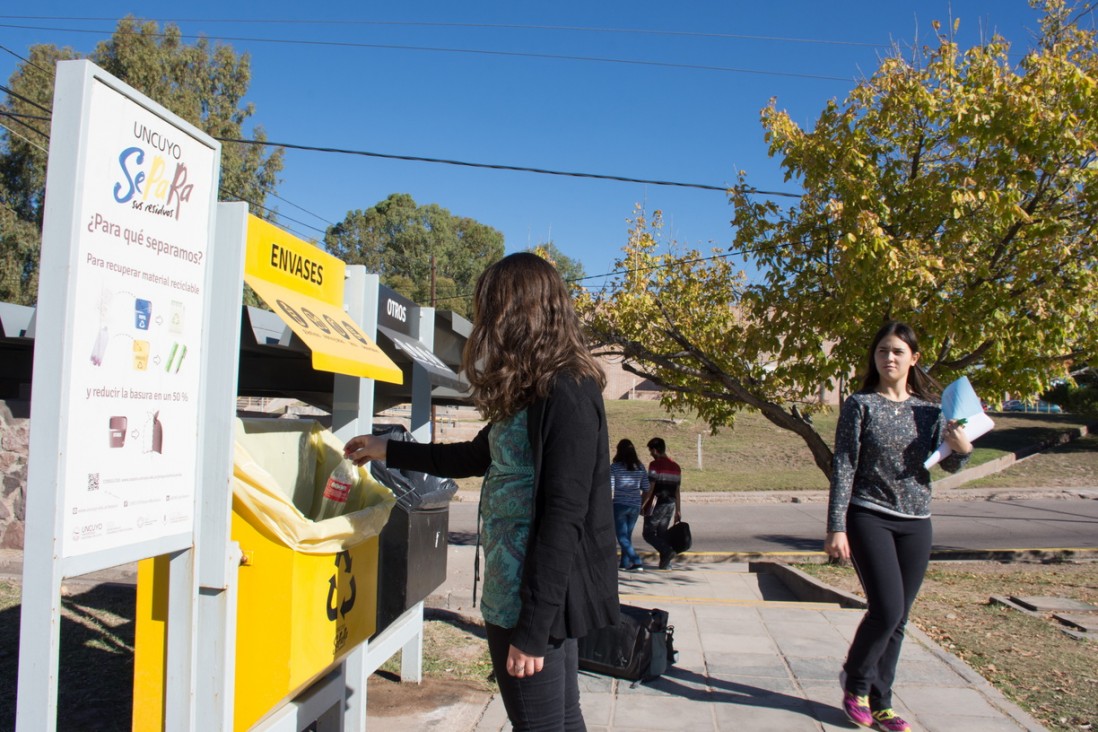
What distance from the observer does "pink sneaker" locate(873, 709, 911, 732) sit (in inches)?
150

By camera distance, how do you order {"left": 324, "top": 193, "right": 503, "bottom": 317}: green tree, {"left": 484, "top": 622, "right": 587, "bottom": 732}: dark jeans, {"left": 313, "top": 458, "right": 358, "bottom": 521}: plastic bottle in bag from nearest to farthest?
{"left": 484, "top": 622, "right": 587, "bottom": 732}: dark jeans
{"left": 313, "top": 458, "right": 358, "bottom": 521}: plastic bottle in bag
{"left": 324, "top": 193, "right": 503, "bottom": 317}: green tree

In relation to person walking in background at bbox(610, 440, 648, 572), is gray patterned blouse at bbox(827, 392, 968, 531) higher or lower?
higher

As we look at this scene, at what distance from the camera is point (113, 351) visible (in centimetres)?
204

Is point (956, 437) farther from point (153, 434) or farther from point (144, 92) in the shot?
point (144, 92)

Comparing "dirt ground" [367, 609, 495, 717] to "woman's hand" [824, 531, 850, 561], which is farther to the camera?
"dirt ground" [367, 609, 495, 717]

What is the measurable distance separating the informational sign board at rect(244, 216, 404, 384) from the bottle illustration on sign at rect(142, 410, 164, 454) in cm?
63

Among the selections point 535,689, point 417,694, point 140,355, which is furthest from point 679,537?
point 140,355

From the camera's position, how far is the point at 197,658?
105 inches

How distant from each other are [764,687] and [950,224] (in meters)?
4.75

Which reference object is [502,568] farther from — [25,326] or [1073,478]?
[1073,478]

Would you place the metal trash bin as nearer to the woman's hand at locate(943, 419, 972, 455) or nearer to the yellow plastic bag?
the yellow plastic bag

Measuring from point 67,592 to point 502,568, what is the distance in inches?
214

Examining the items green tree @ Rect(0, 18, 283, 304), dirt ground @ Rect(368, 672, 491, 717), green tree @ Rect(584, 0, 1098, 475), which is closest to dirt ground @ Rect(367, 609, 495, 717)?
dirt ground @ Rect(368, 672, 491, 717)

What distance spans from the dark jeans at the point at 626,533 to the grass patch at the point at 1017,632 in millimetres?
1932
